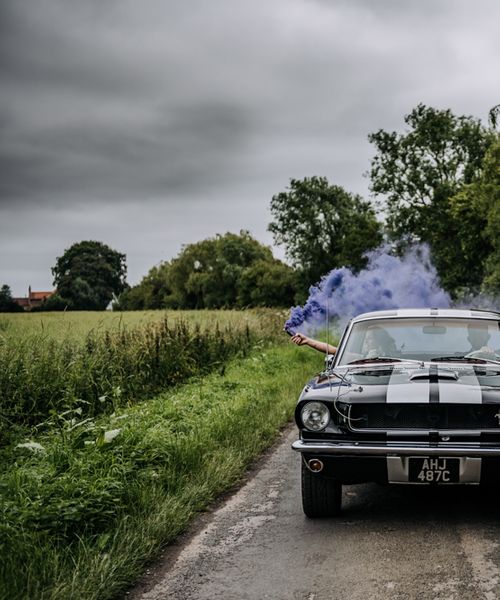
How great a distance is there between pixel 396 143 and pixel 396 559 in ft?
153

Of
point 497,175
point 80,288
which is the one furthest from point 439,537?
point 80,288

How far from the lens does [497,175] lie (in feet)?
109

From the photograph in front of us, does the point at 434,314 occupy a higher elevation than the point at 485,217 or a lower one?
lower

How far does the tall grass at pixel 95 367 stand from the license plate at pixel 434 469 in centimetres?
337

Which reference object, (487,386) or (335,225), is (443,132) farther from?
(487,386)

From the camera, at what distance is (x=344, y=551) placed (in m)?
4.38

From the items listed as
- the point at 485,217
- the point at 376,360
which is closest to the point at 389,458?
the point at 376,360

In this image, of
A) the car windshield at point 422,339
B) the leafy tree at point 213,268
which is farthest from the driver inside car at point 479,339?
the leafy tree at point 213,268

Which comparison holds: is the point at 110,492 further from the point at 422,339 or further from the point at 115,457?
the point at 422,339

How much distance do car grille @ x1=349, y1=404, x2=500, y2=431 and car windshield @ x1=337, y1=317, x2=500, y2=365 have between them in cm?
124

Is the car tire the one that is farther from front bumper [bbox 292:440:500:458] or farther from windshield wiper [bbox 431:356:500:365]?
windshield wiper [bbox 431:356:500:365]

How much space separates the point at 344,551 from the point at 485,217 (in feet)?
106

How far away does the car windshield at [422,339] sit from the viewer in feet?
20.0

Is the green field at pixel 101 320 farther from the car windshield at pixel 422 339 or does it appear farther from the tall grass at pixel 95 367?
the car windshield at pixel 422 339
